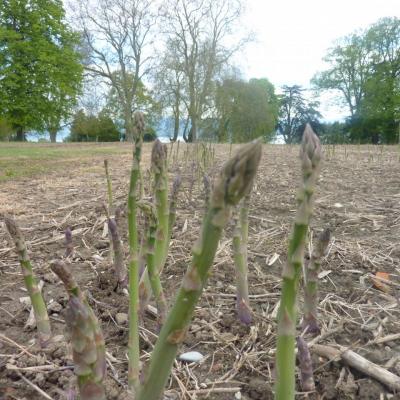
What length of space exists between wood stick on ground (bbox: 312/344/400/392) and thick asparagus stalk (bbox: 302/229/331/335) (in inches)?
3.7

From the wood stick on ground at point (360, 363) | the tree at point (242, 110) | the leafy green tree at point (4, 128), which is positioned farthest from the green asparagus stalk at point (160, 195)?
the tree at point (242, 110)

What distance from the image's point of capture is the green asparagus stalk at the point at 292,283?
2.25 ft

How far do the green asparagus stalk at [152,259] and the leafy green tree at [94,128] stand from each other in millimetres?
38056

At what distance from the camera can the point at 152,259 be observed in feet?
3.63

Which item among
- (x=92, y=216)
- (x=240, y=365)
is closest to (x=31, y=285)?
(x=240, y=365)

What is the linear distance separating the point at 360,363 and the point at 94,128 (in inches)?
1710

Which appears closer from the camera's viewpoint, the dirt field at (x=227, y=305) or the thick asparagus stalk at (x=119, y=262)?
the dirt field at (x=227, y=305)

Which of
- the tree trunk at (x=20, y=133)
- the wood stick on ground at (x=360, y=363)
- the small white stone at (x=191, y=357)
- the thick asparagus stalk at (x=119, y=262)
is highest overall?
the tree trunk at (x=20, y=133)

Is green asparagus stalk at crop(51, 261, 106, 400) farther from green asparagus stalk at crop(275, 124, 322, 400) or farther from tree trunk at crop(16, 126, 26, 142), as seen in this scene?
tree trunk at crop(16, 126, 26, 142)

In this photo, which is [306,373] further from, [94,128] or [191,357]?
[94,128]

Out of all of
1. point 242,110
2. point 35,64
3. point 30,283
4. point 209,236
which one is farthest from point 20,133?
point 209,236

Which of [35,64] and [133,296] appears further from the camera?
[35,64]

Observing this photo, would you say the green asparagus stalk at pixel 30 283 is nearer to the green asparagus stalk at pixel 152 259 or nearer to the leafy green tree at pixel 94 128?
the green asparagus stalk at pixel 152 259

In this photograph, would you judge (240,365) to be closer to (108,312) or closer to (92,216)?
(108,312)
